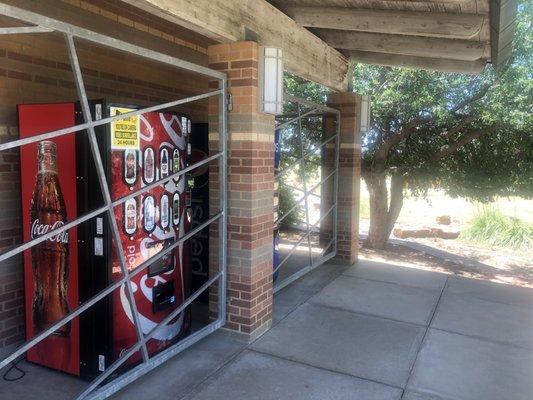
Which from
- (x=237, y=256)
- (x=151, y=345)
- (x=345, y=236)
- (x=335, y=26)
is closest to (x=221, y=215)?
(x=237, y=256)

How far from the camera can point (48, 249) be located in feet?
10.6

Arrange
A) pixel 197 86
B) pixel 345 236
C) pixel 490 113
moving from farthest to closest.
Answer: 1. pixel 490 113
2. pixel 345 236
3. pixel 197 86

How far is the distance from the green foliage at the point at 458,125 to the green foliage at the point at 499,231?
16.0 ft

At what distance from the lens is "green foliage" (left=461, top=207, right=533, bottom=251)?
47.1 feet

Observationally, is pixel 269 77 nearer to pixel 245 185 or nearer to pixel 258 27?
pixel 258 27

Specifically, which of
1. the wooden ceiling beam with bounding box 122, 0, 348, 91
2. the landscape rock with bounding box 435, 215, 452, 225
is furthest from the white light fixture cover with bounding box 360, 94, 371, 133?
the landscape rock with bounding box 435, 215, 452, 225

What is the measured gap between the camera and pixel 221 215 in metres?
3.84

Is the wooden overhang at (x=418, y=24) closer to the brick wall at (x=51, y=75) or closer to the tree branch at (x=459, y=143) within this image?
the brick wall at (x=51, y=75)

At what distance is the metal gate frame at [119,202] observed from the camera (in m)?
2.16

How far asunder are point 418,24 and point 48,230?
3882 millimetres

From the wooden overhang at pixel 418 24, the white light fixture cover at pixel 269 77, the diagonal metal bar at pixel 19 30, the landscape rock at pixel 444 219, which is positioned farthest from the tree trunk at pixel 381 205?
the diagonal metal bar at pixel 19 30

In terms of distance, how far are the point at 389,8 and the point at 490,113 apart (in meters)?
5.37

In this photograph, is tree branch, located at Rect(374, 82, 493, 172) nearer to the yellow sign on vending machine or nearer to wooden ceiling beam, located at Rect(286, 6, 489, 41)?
wooden ceiling beam, located at Rect(286, 6, 489, 41)

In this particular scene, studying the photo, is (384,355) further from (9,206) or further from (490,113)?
(490,113)
